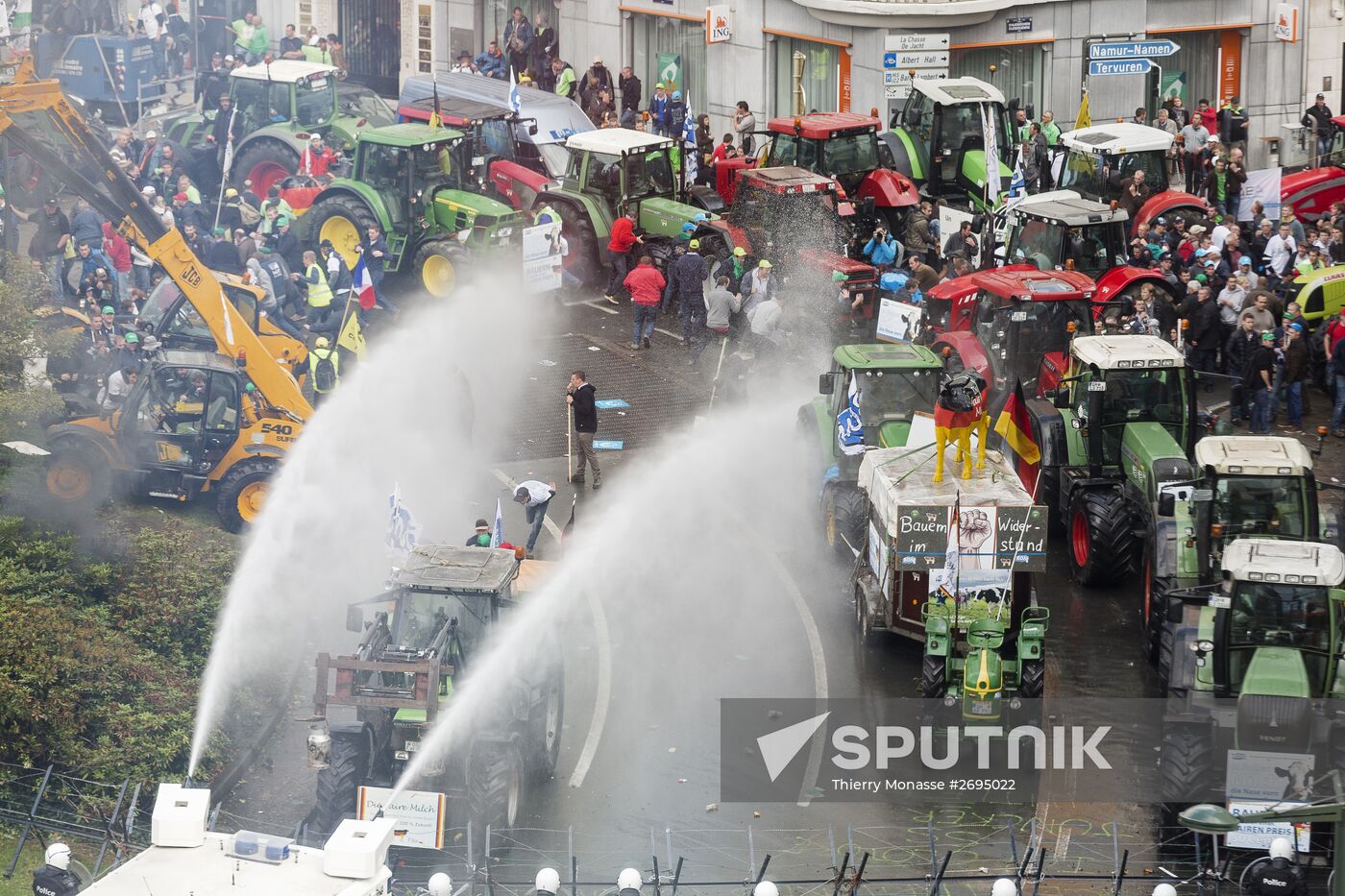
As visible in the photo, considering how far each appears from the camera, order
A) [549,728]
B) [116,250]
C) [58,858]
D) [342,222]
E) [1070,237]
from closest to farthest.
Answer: [58,858] → [549,728] → [1070,237] → [116,250] → [342,222]

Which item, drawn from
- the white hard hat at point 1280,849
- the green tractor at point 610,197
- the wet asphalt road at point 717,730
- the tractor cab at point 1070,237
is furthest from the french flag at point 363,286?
the white hard hat at point 1280,849

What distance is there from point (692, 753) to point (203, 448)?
294 inches

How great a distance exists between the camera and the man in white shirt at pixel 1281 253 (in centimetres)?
2972

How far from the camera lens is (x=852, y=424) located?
22.1m

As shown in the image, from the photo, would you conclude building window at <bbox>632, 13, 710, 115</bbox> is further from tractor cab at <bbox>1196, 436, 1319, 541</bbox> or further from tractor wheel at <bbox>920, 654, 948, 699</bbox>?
tractor wheel at <bbox>920, 654, 948, 699</bbox>

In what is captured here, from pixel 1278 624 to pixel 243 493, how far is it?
11.3 metres

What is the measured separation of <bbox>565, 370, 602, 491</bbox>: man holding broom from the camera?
24516 millimetres

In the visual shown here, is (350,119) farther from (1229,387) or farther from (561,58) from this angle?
(1229,387)

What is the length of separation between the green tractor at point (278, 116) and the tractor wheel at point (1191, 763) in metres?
23.0

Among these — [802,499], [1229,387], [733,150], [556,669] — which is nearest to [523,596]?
[556,669]

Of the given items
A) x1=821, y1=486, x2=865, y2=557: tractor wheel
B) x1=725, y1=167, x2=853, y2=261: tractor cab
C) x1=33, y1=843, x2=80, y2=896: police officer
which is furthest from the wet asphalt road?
x1=725, y1=167, x2=853, y2=261: tractor cab

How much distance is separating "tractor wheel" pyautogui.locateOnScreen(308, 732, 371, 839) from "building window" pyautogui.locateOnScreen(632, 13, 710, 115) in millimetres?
27267

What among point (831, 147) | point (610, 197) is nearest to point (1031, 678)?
point (610, 197)

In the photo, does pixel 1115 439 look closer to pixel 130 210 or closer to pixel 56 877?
pixel 130 210
